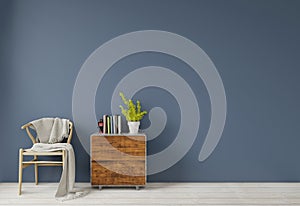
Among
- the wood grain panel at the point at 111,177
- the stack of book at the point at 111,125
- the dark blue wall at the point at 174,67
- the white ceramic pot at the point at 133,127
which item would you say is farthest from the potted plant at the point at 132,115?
the wood grain panel at the point at 111,177

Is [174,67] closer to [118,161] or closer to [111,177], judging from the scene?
[118,161]

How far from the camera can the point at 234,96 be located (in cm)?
448

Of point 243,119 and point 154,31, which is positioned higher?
point 154,31

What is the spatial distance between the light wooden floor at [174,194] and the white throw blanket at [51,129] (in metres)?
0.52

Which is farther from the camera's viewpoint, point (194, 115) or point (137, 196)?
point (194, 115)

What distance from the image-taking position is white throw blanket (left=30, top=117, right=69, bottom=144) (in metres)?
4.27

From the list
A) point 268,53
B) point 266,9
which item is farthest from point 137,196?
point 266,9

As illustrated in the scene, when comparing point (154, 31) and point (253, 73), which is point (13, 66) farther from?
point (253, 73)

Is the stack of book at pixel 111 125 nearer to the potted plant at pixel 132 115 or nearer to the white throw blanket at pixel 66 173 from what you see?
the potted plant at pixel 132 115

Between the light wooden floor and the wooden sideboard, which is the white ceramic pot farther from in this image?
the light wooden floor

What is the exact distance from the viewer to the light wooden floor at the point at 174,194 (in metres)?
3.59

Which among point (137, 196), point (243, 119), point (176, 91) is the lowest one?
point (137, 196)

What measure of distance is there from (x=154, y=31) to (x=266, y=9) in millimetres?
1314

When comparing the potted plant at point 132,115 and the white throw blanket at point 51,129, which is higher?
the potted plant at point 132,115
